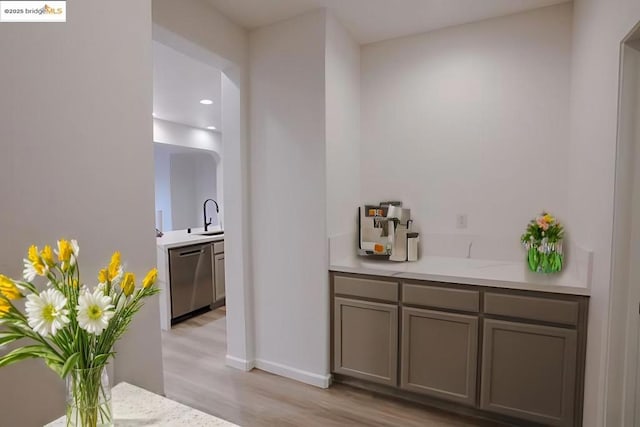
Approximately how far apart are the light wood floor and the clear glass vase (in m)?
1.59

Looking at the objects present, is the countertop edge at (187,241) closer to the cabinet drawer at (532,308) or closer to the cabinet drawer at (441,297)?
the cabinet drawer at (441,297)

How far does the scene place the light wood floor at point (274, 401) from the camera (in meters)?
2.20

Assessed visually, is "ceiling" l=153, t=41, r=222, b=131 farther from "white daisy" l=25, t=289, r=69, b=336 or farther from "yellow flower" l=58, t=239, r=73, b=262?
"white daisy" l=25, t=289, r=69, b=336

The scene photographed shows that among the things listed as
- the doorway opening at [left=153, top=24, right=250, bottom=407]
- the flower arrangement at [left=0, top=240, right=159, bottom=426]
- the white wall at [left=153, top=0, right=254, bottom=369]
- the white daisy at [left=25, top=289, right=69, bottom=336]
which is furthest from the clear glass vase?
the white wall at [left=153, top=0, right=254, bottom=369]

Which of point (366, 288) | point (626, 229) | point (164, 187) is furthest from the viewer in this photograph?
point (164, 187)

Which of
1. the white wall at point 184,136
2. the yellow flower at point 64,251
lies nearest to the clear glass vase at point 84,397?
the yellow flower at point 64,251

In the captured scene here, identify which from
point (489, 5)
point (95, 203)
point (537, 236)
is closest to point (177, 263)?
point (95, 203)

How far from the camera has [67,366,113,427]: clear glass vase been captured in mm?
790

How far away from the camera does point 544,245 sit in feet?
7.33

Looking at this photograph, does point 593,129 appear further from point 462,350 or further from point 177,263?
point 177,263

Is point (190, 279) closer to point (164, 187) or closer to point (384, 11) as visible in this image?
point (384, 11)

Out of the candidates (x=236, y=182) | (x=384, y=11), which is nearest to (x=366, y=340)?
(x=236, y=182)

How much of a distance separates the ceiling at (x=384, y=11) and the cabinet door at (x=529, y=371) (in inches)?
82.7

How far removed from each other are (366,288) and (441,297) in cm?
50
